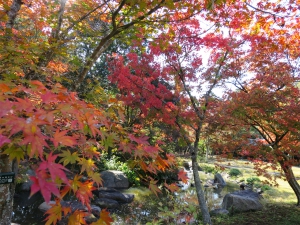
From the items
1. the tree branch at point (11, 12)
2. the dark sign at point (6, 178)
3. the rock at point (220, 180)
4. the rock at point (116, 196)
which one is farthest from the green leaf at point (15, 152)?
the rock at point (220, 180)

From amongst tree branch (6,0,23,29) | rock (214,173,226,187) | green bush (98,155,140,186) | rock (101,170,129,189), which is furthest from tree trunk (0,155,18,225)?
rock (214,173,226,187)

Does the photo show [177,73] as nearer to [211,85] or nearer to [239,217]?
[211,85]

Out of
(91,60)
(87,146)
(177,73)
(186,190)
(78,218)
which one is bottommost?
(186,190)

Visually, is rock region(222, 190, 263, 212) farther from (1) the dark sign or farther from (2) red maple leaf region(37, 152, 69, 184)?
(2) red maple leaf region(37, 152, 69, 184)

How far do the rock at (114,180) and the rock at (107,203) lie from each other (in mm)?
1531

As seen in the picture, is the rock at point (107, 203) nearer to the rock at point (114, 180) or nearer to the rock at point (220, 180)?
the rock at point (114, 180)

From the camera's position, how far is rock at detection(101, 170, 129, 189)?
9906 millimetres

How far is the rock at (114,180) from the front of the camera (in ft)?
32.5

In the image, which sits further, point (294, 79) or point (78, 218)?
point (294, 79)

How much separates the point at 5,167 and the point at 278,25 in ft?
20.0

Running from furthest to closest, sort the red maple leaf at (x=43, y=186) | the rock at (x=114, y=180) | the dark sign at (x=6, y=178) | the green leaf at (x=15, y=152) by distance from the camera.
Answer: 1. the rock at (x=114, y=180)
2. the dark sign at (x=6, y=178)
3. the green leaf at (x=15, y=152)
4. the red maple leaf at (x=43, y=186)

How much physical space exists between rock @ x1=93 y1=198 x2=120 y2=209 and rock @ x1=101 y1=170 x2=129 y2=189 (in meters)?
1.53

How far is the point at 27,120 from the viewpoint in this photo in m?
1.08

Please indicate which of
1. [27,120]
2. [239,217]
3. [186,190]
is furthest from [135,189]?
[27,120]
